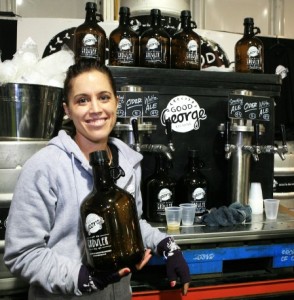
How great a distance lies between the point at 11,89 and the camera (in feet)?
4.23

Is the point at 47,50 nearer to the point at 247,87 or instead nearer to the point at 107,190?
the point at 247,87

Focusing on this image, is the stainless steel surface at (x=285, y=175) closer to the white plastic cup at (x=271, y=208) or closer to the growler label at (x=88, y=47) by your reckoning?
the white plastic cup at (x=271, y=208)

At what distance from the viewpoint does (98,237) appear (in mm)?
919

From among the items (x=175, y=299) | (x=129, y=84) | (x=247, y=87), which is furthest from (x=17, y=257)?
(x=247, y=87)

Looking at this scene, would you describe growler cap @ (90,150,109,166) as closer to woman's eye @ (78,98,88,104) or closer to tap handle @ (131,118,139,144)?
woman's eye @ (78,98,88,104)

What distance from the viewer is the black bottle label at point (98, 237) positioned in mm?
919

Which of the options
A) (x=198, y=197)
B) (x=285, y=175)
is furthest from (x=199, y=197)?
(x=285, y=175)

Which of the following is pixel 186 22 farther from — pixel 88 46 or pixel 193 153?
pixel 193 153

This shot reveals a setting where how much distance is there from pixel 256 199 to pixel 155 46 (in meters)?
0.74

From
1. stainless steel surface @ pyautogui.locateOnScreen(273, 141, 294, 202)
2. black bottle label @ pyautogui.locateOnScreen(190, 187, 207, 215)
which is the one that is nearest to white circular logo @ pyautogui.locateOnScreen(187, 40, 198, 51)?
black bottle label @ pyautogui.locateOnScreen(190, 187, 207, 215)

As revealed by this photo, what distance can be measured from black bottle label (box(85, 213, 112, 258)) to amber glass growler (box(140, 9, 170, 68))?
0.81m

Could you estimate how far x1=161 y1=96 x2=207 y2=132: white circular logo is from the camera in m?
1.60

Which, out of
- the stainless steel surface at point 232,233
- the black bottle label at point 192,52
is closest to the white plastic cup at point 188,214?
the stainless steel surface at point 232,233

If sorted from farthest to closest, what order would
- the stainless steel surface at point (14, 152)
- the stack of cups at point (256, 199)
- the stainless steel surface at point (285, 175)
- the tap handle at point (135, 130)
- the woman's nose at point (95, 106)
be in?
the stainless steel surface at point (285, 175), the stack of cups at point (256, 199), the tap handle at point (135, 130), the stainless steel surface at point (14, 152), the woman's nose at point (95, 106)
